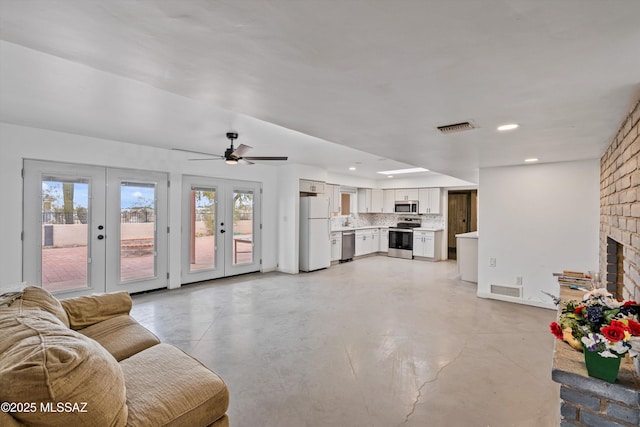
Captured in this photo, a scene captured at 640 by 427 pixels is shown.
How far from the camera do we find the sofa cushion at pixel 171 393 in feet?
4.64

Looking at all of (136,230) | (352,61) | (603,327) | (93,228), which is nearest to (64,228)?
(93,228)

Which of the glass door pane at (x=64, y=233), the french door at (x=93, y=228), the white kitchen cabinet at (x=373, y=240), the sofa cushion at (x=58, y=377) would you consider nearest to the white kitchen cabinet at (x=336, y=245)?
the white kitchen cabinet at (x=373, y=240)

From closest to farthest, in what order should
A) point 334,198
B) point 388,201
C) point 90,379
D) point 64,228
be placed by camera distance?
point 90,379 → point 64,228 → point 334,198 → point 388,201

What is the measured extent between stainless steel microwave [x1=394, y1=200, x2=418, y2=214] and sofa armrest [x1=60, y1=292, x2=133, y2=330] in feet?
25.5

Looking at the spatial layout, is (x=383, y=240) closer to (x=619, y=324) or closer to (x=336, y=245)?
(x=336, y=245)

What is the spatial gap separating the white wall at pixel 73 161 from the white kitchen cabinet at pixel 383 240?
4.57m

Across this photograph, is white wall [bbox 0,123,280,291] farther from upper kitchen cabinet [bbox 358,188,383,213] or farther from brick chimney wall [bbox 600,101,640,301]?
brick chimney wall [bbox 600,101,640,301]

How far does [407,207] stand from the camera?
9195mm

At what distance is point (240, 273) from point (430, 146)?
187 inches

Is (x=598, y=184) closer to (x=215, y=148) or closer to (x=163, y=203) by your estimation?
(x=215, y=148)

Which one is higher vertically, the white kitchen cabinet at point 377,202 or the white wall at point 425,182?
the white wall at point 425,182

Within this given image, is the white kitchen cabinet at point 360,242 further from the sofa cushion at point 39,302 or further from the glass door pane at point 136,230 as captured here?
the sofa cushion at point 39,302

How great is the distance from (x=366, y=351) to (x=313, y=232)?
3.99 m

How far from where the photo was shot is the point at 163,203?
532 cm
